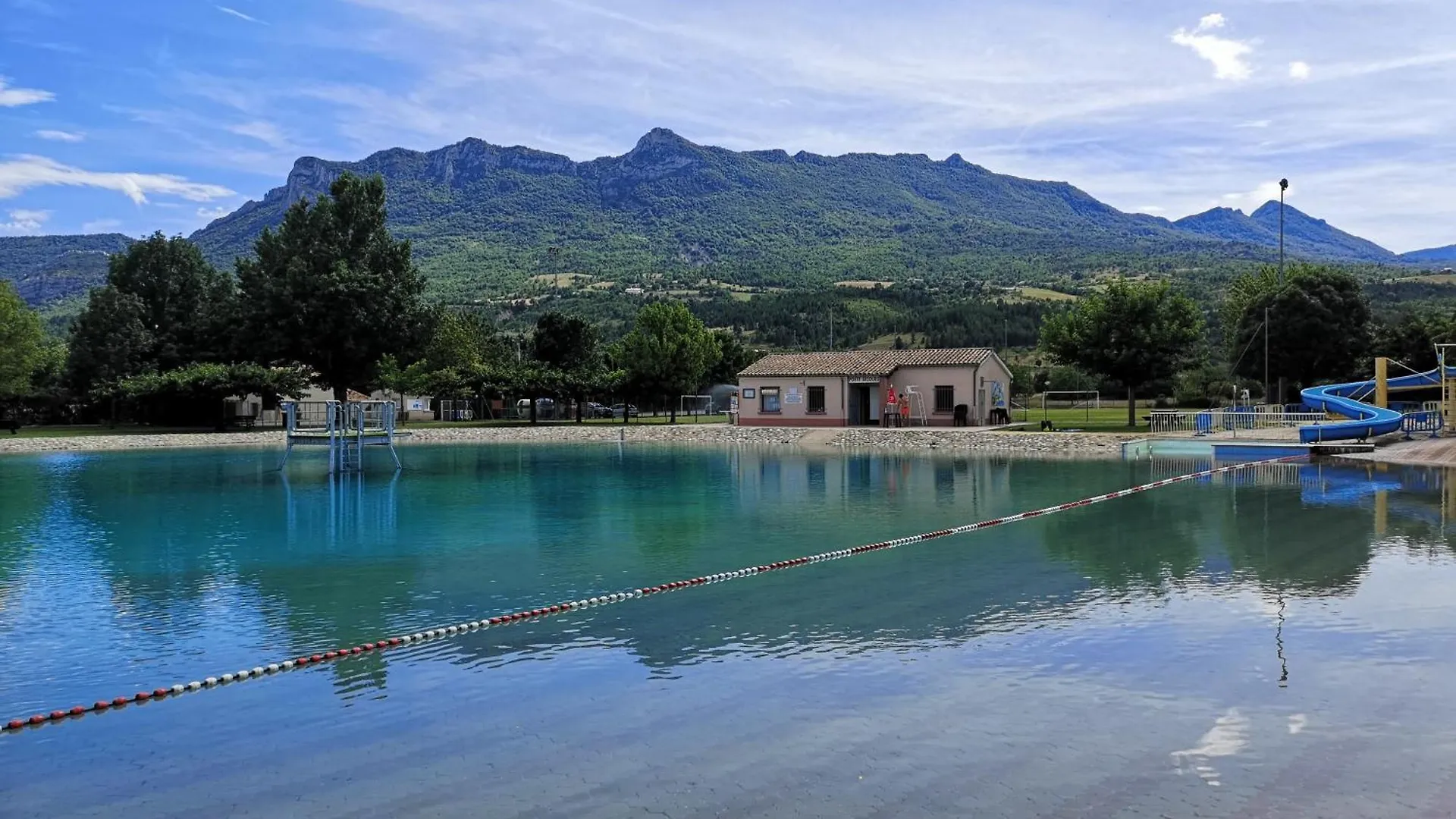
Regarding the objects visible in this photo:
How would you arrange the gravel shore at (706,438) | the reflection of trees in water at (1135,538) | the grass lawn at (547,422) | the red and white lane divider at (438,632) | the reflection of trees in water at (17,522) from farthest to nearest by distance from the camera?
1. the grass lawn at (547,422)
2. the gravel shore at (706,438)
3. the reflection of trees in water at (17,522)
4. the reflection of trees in water at (1135,538)
5. the red and white lane divider at (438,632)

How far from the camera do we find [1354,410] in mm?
34188

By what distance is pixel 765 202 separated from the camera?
189 m

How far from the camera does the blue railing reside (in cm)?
3484

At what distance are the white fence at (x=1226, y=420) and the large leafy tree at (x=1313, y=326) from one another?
11.5 m

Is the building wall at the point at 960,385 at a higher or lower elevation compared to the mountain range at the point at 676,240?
lower

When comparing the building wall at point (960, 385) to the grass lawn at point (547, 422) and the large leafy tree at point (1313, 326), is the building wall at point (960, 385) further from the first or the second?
the large leafy tree at point (1313, 326)

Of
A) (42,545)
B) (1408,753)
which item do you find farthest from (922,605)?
(42,545)

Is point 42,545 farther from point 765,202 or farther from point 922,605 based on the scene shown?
point 765,202

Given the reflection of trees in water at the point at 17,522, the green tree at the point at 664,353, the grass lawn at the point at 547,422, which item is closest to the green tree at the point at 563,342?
the grass lawn at the point at 547,422

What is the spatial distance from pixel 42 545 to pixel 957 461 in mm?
22655

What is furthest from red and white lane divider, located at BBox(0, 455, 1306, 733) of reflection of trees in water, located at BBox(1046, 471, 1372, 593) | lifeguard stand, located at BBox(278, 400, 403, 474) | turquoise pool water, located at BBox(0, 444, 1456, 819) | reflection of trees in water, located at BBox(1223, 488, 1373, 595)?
lifeguard stand, located at BBox(278, 400, 403, 474)

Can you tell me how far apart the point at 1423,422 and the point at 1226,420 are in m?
6.28

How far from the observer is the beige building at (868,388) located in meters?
44.9

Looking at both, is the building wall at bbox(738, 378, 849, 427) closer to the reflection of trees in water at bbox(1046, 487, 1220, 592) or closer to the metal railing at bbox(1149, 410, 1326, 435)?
the metal railing at bbox(1149, 410, 1326, 435)
